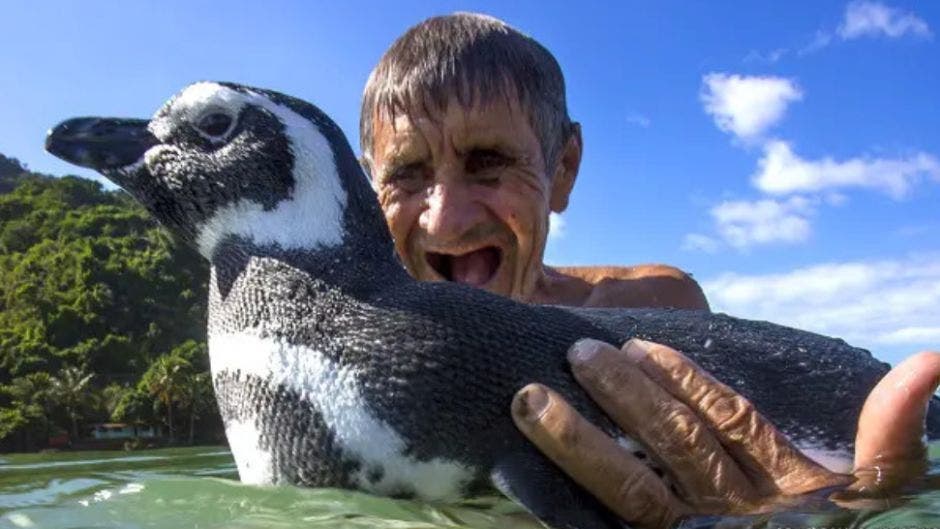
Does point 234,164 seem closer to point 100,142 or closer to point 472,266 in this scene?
point 100,142

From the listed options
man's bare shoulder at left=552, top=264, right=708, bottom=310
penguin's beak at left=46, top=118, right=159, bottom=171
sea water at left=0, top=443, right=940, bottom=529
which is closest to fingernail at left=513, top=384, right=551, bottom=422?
sea water at left=0, top=443, right=940, bottom=529

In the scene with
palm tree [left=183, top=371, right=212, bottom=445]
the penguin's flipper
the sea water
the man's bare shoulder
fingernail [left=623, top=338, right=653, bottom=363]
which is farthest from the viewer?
palm tree [left=183, top=371, right=212, bottom=445]

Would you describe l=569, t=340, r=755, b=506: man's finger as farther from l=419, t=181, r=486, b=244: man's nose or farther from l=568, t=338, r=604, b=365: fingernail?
l=419, t=181, r=486, b=244: man's nose

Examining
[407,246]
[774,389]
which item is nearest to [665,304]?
[407,246]

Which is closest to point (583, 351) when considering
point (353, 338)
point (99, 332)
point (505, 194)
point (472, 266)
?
point (353, 338)

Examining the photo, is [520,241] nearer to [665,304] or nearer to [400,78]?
[400,78]

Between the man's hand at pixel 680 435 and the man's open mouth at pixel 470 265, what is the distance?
5.62 ft

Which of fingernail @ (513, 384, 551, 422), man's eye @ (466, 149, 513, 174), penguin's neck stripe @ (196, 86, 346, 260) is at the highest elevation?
man's eye @ (466, 149, 513, 174)

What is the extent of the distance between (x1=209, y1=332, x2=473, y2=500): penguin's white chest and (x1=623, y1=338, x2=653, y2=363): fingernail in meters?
0.62

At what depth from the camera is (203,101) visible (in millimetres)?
2719

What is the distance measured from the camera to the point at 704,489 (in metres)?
2.43

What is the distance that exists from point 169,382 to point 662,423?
146 feet

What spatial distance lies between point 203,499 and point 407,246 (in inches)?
77.1

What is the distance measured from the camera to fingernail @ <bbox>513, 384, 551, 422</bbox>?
2248 mm
